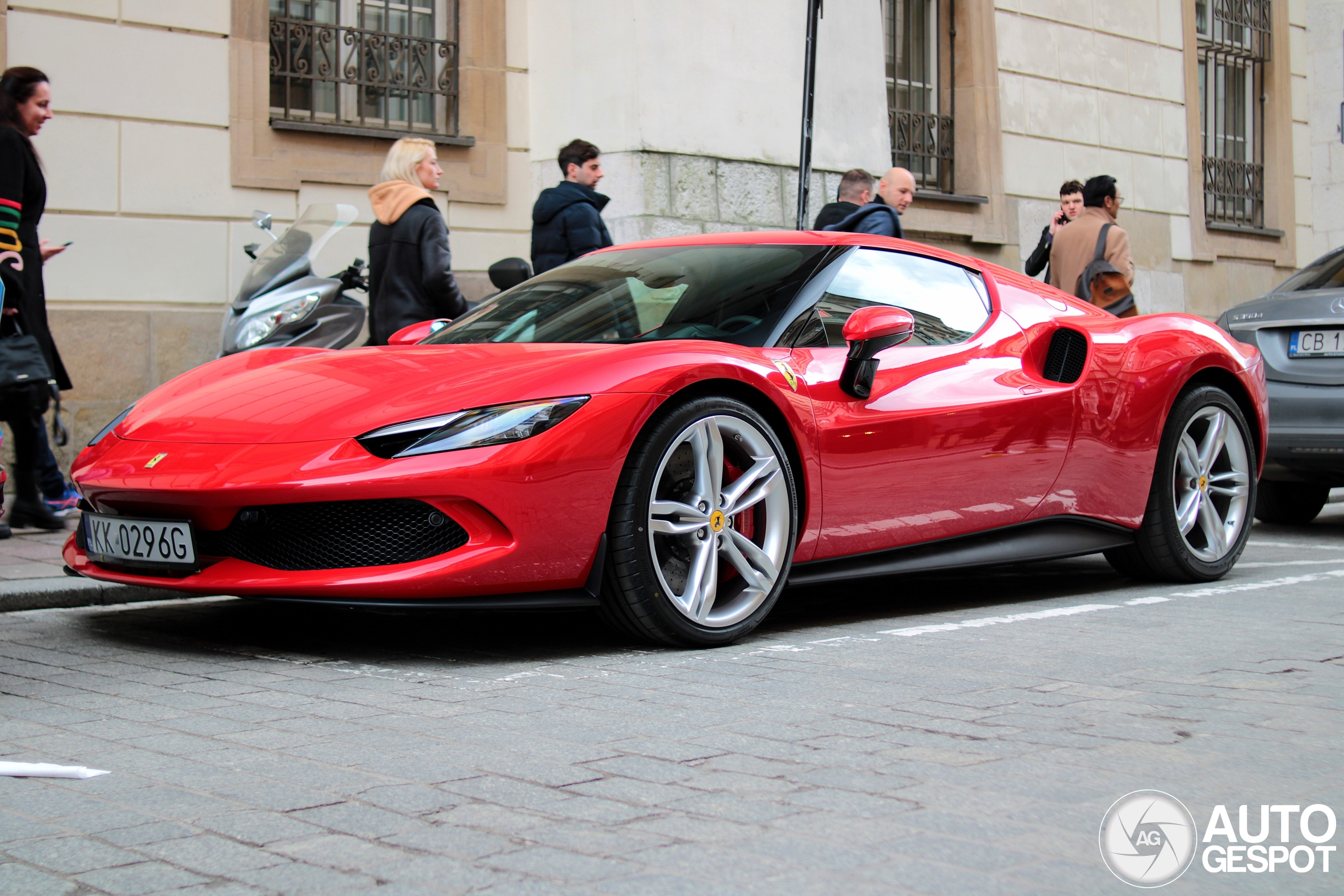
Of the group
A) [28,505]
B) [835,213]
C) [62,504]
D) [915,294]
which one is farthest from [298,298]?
[915,294]

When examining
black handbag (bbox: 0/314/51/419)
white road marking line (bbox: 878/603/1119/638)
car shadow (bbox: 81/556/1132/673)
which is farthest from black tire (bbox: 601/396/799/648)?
black handbag (bbox: 0/314/51/419)

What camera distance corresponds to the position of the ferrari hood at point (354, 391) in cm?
418

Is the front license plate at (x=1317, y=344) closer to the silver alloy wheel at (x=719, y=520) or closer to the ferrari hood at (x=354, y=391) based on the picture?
the silver alloy wheel at (x=719, y=520)

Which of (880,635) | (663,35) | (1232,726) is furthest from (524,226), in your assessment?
(1232,726)

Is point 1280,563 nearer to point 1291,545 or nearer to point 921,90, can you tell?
point 1291,545

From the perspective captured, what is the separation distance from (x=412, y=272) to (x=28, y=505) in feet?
6.71

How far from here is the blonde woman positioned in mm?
7430

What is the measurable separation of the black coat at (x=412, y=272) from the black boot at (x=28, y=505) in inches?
67.1

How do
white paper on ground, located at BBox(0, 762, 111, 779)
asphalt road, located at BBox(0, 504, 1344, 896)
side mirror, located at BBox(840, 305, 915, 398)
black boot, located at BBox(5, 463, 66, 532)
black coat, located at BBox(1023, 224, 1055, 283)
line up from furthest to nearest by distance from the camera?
black coat, located at BBox(1023, 224, 1055, 283) < black boot, located at BBox(5, 463, 66, 532) < side mirror, located at BBox(840, 305, 915, 398) < white paper on ground, located at BBox(0, 762, 111, 779) < asphalt road, located at BBox(0, 504, 1344, 896)

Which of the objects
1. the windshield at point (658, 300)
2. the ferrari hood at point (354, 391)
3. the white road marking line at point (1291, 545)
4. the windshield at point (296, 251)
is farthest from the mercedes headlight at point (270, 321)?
the white road marking line at point (1291, 545)

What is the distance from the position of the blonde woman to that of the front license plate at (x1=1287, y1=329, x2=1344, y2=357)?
13.5 feet

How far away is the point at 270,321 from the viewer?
27.5 feet

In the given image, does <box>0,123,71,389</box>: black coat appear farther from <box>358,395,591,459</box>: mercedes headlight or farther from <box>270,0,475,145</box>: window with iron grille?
<box>358,395,591,459</box>: mercedes headlight

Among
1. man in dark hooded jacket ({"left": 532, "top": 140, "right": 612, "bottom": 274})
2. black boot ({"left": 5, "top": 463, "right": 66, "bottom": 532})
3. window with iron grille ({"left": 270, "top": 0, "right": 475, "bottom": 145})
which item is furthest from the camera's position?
window with iron grille ({"left": 270, "top": 0, "right": 475, "bottom": 145})
